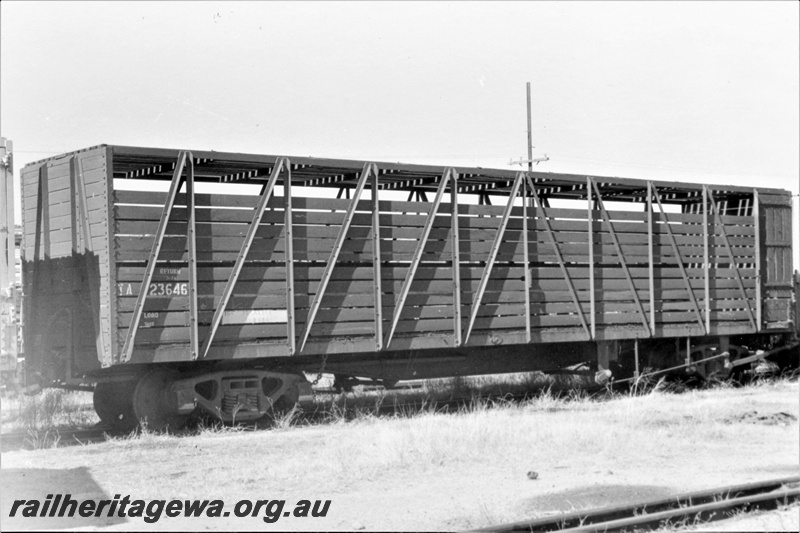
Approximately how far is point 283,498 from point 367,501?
76cm

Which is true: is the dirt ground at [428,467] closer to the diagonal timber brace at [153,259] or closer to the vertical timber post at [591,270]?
the diagonal timber brace at [153,259]

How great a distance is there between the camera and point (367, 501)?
7.54 m

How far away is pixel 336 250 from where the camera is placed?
41.7 feet

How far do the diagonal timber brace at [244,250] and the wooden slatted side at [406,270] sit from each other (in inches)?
3.5

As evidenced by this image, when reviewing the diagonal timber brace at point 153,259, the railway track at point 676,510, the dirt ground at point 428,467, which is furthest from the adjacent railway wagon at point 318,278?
the railway track at point 676,510

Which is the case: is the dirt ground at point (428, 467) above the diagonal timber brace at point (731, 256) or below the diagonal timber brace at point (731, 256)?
below

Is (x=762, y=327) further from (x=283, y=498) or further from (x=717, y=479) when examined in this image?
(x=283, y=498)

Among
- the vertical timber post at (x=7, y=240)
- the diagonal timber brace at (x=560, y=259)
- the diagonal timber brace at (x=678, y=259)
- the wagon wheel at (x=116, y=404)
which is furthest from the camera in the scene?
the diagonal timber brace at (x=678, y=259)

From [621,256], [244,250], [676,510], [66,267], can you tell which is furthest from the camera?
[621,256]

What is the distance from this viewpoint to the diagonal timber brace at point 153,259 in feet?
36.6

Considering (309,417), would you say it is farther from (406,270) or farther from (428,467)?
(428,467)

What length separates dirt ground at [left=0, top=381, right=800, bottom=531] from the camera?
283 inches

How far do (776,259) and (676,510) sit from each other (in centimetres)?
1231

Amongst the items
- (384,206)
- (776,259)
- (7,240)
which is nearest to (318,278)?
(384,206)
